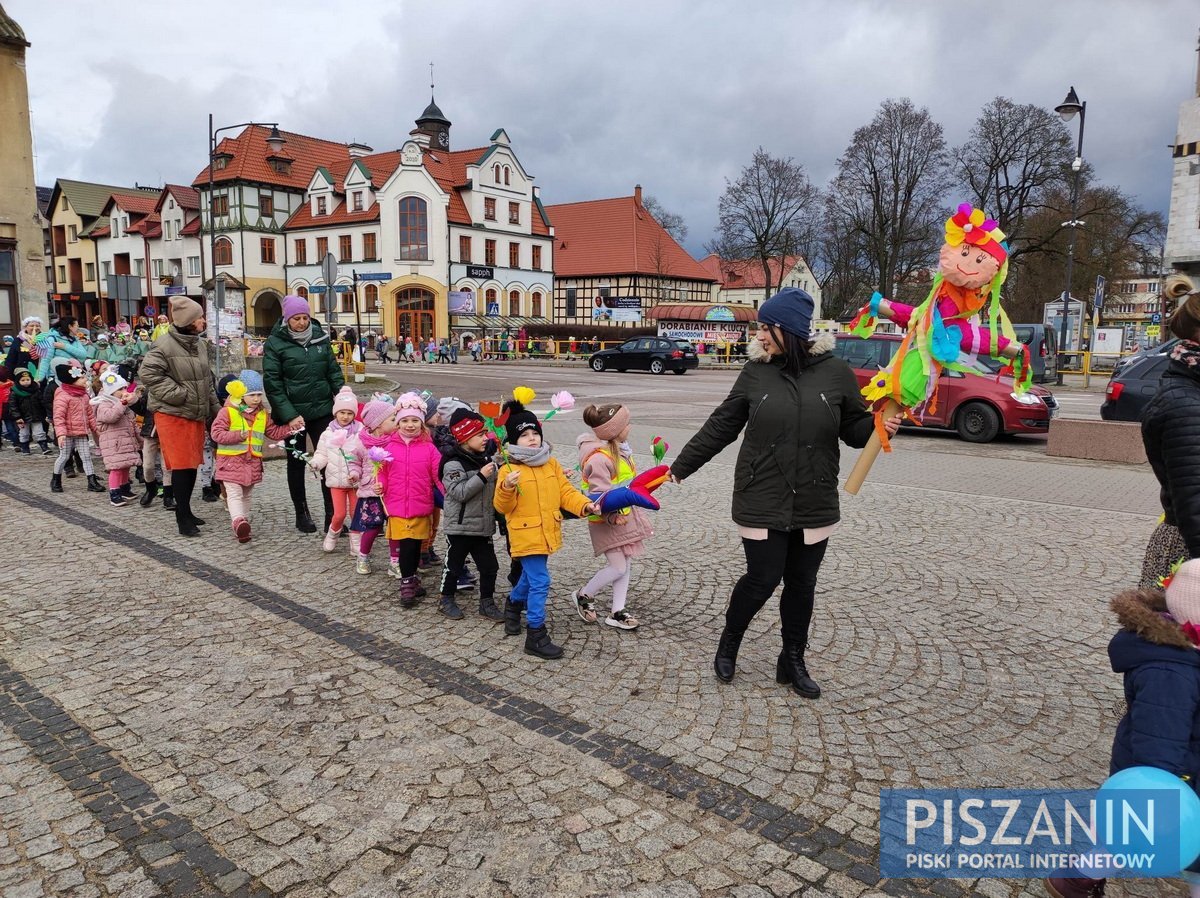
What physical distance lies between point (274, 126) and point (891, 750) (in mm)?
23304

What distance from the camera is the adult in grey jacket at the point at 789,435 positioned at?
3705 mm

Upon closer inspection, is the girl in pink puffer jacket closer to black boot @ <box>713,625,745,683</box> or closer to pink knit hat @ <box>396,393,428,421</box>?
pink knit hat @ <box>396,393,428,421</box>

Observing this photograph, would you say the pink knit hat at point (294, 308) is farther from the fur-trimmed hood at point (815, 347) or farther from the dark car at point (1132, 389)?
the dark car at point (1132, 389)

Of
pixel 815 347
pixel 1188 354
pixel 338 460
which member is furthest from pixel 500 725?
pixel 338 460

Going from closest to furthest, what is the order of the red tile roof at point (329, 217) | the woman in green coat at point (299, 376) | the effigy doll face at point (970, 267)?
the effigy doll face at point (970, 267) → the woman in green coat at point (299, 376) → the red tile roof at point (329, 217)

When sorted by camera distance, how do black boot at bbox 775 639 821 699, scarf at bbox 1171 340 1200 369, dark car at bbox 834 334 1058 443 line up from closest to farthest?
scarf at bbox 1171 340 1200 369
black boot at bbox 775 639 821 699
dark car at bbox 834 334 1058 443

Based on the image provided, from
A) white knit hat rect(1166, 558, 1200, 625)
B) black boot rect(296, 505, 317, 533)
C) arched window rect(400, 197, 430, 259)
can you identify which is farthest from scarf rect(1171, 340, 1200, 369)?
arched window rect(400, 197, 430, 259)

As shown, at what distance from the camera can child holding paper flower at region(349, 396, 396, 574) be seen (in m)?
5.82

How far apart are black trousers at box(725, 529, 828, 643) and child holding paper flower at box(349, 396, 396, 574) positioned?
2.80 metres

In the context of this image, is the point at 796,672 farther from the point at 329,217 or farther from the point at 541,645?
the point at 329,217

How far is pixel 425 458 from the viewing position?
534 cm

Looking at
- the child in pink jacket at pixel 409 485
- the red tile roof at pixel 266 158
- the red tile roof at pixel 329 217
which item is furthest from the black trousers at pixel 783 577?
the red tile roof at pixel 266 158

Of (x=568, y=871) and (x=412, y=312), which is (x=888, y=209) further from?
(x=568, y=871)

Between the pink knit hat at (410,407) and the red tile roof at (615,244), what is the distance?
53303mm
